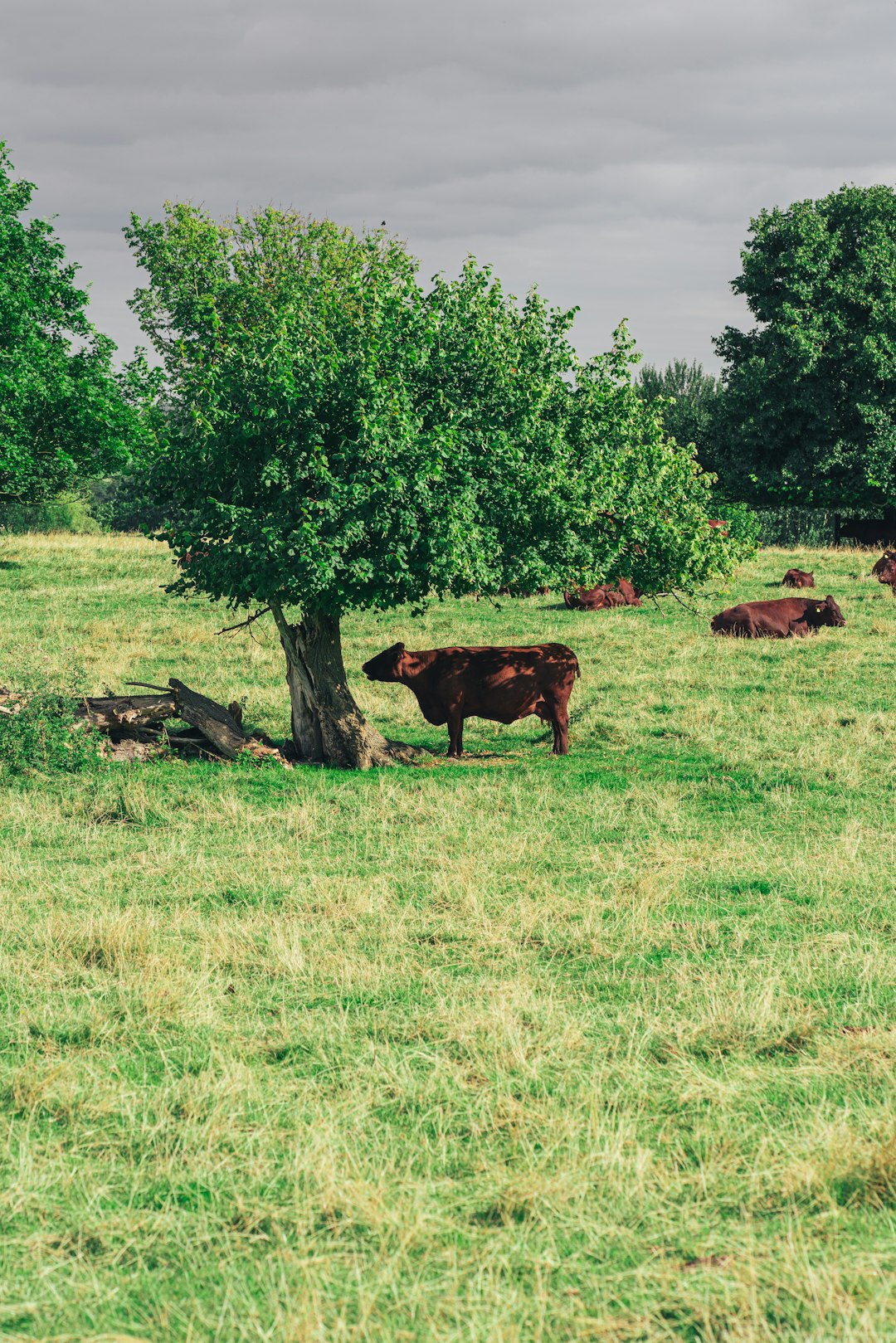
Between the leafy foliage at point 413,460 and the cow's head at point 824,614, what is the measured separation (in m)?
11.1

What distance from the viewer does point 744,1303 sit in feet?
12.6

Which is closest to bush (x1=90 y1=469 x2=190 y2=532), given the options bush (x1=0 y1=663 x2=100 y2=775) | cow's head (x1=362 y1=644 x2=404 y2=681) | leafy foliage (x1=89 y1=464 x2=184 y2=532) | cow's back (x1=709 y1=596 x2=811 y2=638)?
leafy foliage (x1=89 y1=464 x2=184 y2=532)

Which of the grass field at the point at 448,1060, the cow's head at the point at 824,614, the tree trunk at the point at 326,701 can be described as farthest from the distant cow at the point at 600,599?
the grass field at the point at 448,1060

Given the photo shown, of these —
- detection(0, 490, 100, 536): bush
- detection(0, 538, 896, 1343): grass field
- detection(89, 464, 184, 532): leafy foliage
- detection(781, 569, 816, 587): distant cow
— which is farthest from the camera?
detection(0, 490, 100, 536): bush

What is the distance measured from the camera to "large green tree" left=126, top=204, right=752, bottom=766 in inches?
524

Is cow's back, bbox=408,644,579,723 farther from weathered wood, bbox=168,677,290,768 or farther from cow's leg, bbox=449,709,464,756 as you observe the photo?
weathered wood, bbox=168,677,290,768

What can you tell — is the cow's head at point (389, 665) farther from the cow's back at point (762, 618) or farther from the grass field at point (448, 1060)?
the cow's back at point (762, 618)

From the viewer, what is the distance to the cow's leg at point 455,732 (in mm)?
15945

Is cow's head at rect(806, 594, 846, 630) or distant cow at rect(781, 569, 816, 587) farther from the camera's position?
distant cow at rect(781, 569, 816, 587)

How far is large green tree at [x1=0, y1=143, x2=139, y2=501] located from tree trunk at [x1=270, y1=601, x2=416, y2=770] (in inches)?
926

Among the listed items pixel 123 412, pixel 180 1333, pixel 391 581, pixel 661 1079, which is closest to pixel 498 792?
pixel 391 581

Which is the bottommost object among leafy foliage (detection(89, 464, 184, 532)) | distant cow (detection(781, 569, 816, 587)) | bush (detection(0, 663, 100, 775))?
bush (detection(0, 663, 100, 775))

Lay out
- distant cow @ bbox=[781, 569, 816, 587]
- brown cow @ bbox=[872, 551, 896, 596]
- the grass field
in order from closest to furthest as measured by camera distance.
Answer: the grass field, distant cow @ bbox=[781, 569, 816, 587], brown cow @ bbox=[872, 551, 896, 596]

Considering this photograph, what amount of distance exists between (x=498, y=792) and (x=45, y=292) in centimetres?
3325
